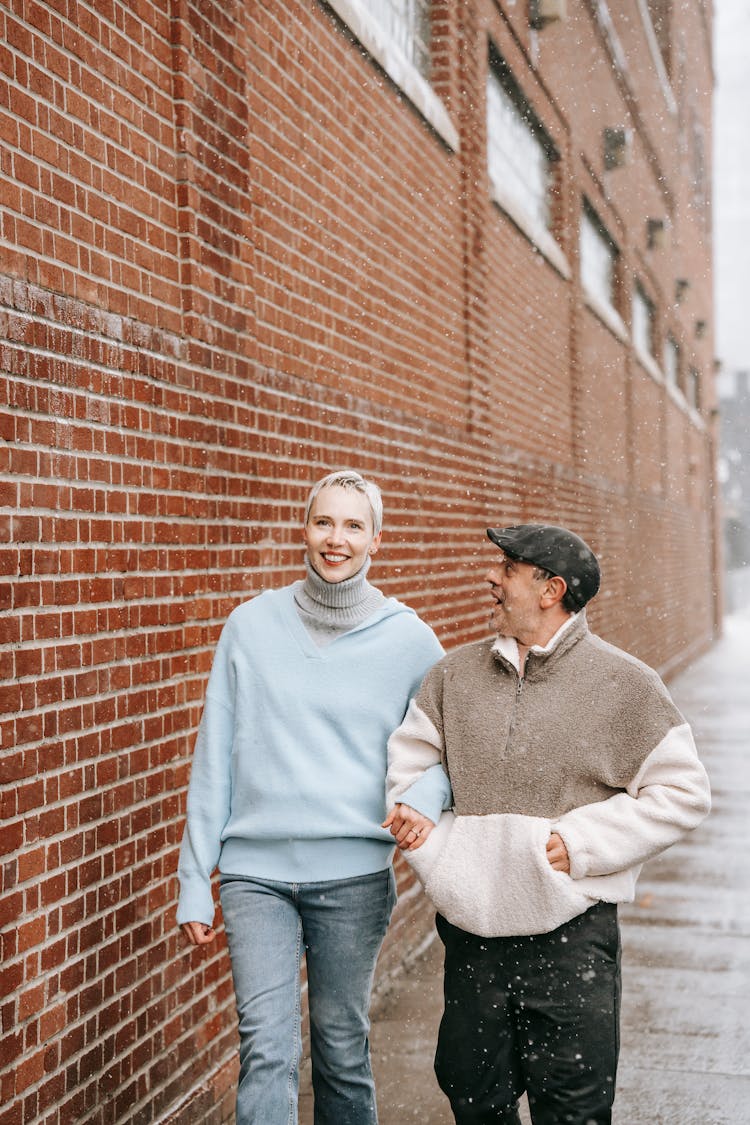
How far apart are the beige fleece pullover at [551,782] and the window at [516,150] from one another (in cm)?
714

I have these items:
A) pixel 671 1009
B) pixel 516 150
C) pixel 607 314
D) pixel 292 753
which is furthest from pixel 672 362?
pixel 292 753

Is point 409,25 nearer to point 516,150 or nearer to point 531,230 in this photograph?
point 531,230

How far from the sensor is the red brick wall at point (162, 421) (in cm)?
357

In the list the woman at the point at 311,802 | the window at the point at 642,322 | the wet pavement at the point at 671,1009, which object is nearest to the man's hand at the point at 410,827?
the woman at the point at 311,802

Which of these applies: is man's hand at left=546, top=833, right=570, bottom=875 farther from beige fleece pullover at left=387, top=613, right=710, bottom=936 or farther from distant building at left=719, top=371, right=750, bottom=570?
distant building at left=719, top=371, right=750, bottom=570

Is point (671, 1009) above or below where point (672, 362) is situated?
below

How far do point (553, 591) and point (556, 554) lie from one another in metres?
0.09

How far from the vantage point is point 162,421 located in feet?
14.4

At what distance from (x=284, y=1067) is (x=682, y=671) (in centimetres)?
2079

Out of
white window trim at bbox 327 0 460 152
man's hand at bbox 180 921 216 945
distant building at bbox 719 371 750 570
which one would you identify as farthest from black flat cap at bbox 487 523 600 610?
distant building at bbox 719 371 750 570

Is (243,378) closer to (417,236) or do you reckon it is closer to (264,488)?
(264,488)

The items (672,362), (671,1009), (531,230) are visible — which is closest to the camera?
(671,1009)

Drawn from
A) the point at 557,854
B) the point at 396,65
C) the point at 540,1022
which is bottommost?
the point at 540,1022

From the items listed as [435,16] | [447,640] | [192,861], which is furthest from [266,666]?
[435,16]
